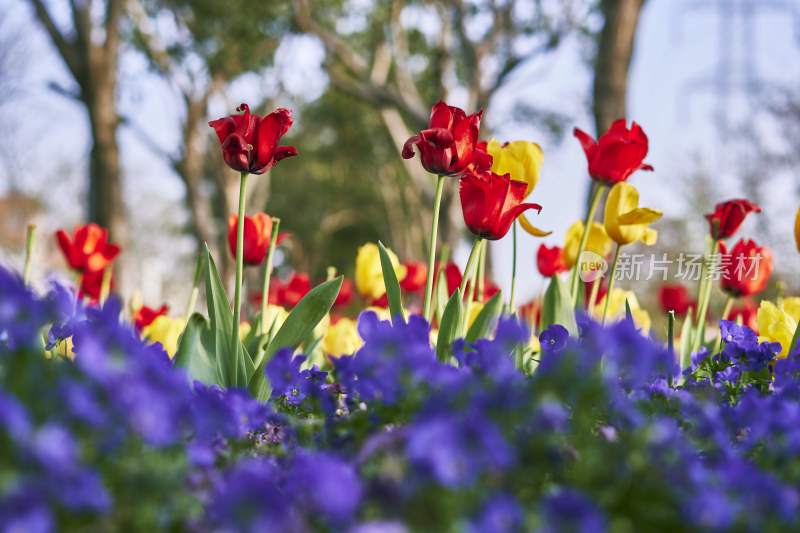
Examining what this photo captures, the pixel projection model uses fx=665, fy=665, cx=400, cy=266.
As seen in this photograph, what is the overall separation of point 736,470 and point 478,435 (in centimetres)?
26

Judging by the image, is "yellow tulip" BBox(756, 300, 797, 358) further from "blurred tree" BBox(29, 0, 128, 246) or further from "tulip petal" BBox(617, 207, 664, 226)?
"blurred tree" BBox(29, 0, 128, 246)

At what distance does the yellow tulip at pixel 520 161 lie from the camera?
5.14ft

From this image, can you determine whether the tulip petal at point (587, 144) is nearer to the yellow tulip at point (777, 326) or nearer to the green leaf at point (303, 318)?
the yellow tulip at point (777, 326)

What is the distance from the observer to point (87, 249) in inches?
92.6

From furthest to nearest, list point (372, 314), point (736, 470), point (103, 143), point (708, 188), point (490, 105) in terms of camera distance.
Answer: point (708, 188)
point (490, 105)
point (103, 143)
point (372, 314)
point (736, 470)

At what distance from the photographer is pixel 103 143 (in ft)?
20.3

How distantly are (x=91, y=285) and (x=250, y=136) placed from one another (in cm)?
148

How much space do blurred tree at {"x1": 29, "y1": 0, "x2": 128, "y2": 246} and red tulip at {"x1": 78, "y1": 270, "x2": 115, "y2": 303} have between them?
354 centimetres

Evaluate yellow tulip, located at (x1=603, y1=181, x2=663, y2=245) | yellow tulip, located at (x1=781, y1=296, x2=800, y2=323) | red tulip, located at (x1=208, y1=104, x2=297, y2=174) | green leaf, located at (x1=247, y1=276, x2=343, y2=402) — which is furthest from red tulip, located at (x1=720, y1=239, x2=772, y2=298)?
red tulip, located at (x1=208, y1=104, x2=297, y2=174)

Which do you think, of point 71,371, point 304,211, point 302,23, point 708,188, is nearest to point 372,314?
point 71,371

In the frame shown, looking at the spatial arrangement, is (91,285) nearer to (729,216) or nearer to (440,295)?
(440,295)

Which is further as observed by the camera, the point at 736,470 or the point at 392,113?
the point at 392,113

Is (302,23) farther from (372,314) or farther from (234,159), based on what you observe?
(372,314)

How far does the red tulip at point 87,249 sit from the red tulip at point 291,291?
773 millimetres
